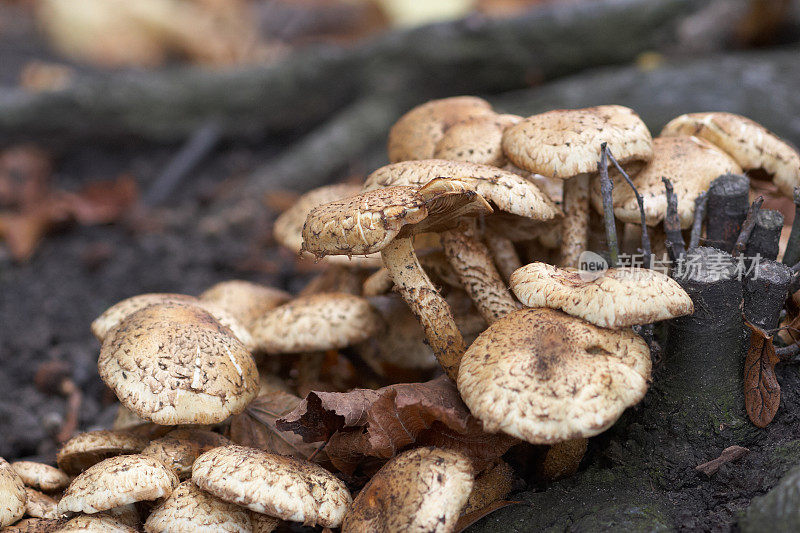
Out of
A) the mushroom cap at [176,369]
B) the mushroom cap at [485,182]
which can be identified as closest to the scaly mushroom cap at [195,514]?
the mushroom cap at [176,369]

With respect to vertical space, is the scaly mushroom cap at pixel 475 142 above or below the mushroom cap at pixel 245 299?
above

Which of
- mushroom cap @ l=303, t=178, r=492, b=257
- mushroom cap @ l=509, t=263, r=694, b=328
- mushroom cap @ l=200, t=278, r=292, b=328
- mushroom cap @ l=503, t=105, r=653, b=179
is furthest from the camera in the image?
mushroom cap @ l=200, t=278, r=292, b=328

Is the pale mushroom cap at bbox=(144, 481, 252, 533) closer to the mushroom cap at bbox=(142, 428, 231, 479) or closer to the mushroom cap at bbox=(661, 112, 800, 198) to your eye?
the mushroom cap at bbox=(142, 428, 231, 479)

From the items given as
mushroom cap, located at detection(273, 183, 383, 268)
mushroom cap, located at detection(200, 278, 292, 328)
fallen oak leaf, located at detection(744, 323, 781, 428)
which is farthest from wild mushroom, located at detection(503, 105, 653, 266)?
mushroom cap, located at detection(200, 278, 292, 328)

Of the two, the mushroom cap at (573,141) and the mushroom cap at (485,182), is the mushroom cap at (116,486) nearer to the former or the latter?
the mushroom cap at (485,182)

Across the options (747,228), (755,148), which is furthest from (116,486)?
(755,148)

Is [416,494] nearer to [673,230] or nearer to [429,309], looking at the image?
[429,309]

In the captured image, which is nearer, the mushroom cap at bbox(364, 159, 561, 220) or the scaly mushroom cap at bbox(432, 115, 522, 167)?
the mushroom cap at bbox(364, 159, 561, 220)
